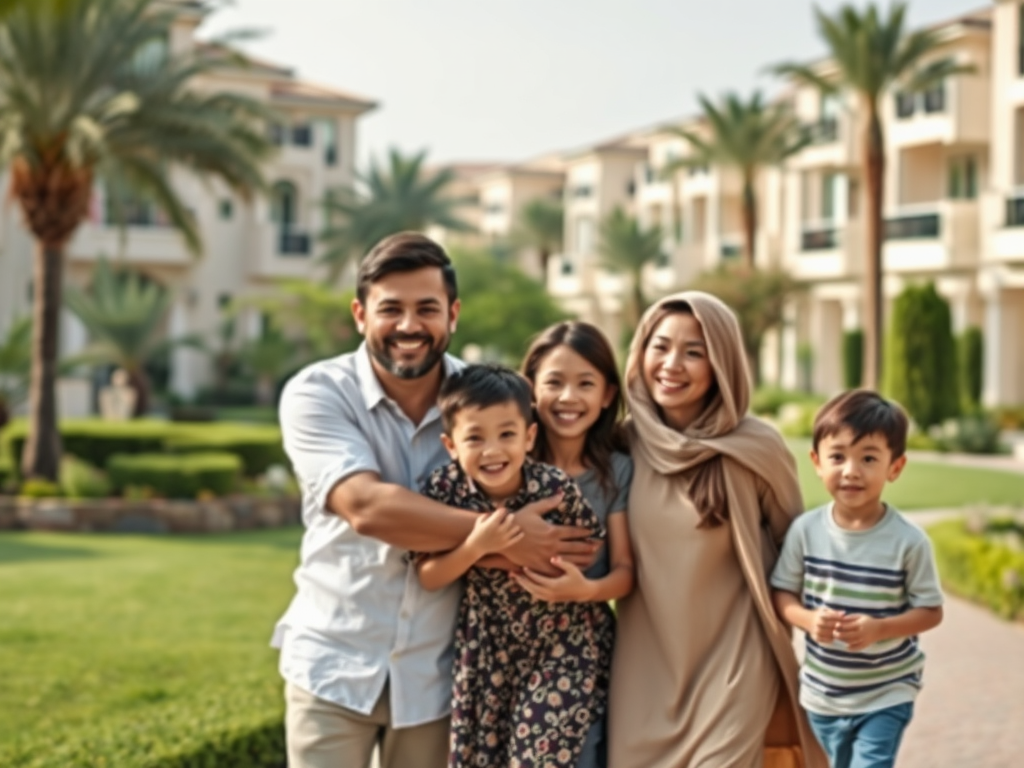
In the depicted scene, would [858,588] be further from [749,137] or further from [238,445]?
[749,137]

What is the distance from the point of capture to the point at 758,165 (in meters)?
46.1

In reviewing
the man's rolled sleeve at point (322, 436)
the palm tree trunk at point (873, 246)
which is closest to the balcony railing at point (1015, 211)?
the palm tree trunk at point (873, 246)

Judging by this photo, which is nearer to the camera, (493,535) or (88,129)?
(493,535)

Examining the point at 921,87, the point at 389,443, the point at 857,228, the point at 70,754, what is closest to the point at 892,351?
the point at 921,87

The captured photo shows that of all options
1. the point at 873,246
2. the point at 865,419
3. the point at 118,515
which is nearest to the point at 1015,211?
the point at 873,246

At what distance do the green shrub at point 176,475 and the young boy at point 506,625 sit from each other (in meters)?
18.5

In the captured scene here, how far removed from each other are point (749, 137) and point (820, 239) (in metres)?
3.63

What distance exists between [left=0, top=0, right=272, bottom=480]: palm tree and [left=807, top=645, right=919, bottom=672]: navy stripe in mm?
17367

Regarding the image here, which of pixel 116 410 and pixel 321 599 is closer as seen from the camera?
pixel 321 599

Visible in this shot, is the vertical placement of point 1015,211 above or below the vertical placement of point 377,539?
above

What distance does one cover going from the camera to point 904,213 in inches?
1590

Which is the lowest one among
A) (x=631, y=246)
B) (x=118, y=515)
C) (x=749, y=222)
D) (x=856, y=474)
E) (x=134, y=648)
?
(x=118, y=515)

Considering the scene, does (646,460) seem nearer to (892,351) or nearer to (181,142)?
(181,142)

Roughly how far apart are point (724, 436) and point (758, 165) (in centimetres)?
4309
